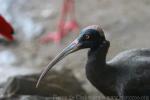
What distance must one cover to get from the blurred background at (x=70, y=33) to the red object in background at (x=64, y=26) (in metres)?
0.08

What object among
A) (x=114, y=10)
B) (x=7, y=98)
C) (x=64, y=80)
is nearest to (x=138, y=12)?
(x=114, y=10)

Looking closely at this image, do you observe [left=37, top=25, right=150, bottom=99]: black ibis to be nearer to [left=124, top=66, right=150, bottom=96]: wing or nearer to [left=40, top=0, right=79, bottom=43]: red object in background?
[left=124, top=66, right=150, bottom=96]: wing

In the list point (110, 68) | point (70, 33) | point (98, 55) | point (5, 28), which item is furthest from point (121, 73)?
point (70, 33)

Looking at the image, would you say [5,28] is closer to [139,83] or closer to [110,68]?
[110,68]

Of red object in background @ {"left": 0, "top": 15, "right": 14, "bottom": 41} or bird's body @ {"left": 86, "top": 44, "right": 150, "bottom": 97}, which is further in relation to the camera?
red object in background @ {"left": 0, "top": 15, "right": 14, "bottom": 41}

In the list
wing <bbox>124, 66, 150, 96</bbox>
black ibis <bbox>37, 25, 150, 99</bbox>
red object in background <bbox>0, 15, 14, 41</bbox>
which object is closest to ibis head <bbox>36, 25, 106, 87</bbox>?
black ibis <bbox>37, 25, 150, 99</bbox>

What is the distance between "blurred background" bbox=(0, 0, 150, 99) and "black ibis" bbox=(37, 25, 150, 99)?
88.4 inches

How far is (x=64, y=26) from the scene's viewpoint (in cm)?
837

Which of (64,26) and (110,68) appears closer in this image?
(110,68)

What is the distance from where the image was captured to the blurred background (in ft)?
24.3

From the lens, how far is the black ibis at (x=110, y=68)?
4.29m

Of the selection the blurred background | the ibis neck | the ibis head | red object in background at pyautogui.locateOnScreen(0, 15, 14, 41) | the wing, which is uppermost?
the blurred background

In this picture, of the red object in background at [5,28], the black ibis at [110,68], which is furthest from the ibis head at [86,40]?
the red object in background at [5,28]

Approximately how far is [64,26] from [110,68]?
398 centimetres
